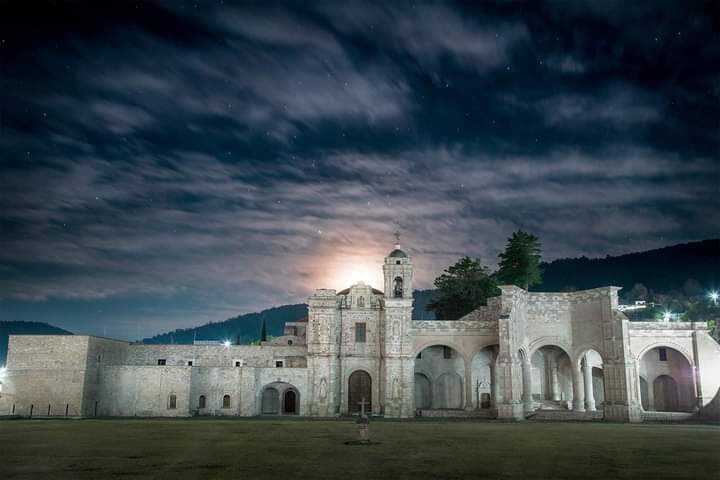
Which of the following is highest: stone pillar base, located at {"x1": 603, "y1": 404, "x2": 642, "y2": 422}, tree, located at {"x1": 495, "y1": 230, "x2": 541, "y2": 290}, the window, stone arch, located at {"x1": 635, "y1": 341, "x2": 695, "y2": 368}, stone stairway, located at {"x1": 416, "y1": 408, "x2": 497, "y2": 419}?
tree, located at {"x1": 495, "y1": 230, "x2": 541, "y2": 290}

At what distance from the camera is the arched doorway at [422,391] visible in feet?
171

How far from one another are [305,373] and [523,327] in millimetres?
16883

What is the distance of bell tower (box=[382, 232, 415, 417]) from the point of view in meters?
45.5

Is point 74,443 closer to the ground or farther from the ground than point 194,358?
closer to the ground

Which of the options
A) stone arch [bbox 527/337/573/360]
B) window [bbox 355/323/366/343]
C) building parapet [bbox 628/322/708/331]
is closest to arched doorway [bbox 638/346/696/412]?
building parapet [bbox 628/322/708/331]

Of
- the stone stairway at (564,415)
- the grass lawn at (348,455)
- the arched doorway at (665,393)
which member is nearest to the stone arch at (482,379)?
the stone stairway at (564,415)

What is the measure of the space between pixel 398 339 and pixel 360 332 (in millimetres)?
3211

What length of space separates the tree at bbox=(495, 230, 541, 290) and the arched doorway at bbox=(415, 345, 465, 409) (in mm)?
16950

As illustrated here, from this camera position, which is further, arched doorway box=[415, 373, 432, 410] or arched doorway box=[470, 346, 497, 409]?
arched doorway box=[470, 346, 497, 409]

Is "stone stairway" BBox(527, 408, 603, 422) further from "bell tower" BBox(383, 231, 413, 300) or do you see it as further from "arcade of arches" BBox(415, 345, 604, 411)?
"bell tower" BBox(383, 231, 413, 300)

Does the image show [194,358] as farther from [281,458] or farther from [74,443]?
[281,458]

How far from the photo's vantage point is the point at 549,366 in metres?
51.6

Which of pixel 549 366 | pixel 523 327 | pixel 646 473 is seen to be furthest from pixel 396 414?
pixel 646 473

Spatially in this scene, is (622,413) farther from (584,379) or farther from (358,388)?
(358,388)
